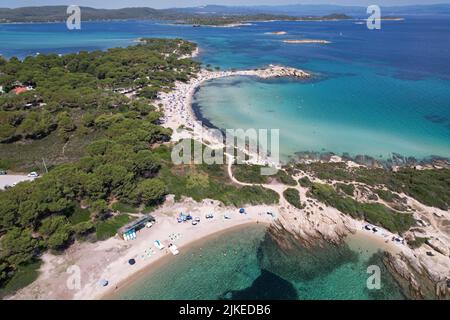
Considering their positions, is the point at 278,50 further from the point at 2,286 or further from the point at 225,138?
the point at 2,286

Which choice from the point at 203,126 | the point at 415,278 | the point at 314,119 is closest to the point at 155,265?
the point at 415,278

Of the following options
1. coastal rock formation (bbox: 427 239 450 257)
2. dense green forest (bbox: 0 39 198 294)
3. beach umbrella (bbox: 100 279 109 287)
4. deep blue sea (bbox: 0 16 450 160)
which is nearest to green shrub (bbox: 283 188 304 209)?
deep blue sea (bbox: 0 16 450 160)

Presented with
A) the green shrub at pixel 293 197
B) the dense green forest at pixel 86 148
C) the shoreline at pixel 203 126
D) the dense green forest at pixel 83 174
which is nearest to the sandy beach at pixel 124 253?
the dense green forest at pixel 83 174

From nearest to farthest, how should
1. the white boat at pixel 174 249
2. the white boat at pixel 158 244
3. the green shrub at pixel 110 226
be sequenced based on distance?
the white boat at pixel 174 249
the white boat at pixel 158 244
the green shrub at pixel 110 226

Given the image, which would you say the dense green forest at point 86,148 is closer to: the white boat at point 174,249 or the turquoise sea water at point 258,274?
the white boat at point 174,249

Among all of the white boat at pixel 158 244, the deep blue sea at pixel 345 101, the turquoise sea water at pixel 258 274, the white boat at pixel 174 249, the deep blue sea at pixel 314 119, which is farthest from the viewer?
the deep blue sea at pixel 345 101

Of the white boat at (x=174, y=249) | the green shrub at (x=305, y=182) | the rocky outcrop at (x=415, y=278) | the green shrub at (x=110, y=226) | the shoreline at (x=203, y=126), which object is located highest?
the shoreline at (x=203, y=126)

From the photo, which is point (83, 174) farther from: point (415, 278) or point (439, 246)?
point (439, 246)

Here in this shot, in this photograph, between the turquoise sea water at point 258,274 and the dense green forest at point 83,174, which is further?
the dense green forest at point 83,174

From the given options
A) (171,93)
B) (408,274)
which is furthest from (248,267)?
(171,93)
